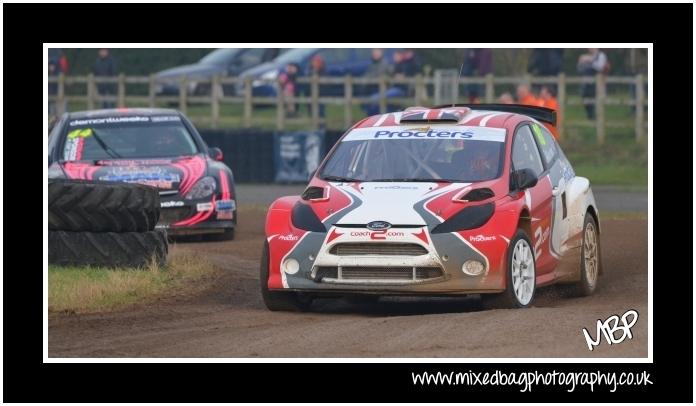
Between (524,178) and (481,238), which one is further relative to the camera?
(524,178)

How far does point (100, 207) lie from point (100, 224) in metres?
0.17

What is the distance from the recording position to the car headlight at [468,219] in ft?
35.9

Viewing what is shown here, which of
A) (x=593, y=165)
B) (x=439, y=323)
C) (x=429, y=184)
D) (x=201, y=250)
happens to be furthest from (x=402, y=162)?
(x=593, y=165)

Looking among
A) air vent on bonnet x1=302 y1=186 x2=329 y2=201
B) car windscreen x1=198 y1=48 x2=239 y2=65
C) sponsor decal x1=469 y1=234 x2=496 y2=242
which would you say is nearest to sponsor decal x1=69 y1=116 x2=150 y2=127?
air vent on bonnet x1=302 y1=186 x2=329 y2=201

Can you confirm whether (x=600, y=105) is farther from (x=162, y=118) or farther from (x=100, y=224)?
(x=100, y=224)

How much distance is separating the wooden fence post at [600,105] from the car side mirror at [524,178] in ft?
61.0

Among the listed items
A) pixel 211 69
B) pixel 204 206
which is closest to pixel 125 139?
pixel 204 206

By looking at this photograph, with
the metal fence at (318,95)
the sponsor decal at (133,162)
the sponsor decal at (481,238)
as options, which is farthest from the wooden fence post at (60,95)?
the sponsor decal at (481,238)

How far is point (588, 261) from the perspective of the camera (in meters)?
12.7

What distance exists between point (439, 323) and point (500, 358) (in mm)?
1186

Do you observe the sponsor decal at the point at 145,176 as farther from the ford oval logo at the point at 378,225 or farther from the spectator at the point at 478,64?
the spectator at the point at 478,64

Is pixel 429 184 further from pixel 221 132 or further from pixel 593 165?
pixel 593 165

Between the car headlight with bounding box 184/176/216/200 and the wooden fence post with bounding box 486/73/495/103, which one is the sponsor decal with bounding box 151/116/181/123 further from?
the wooden fence post with bounding box 486/73/495/103

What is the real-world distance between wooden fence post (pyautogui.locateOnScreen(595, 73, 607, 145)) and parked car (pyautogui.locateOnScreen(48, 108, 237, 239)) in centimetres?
1394
